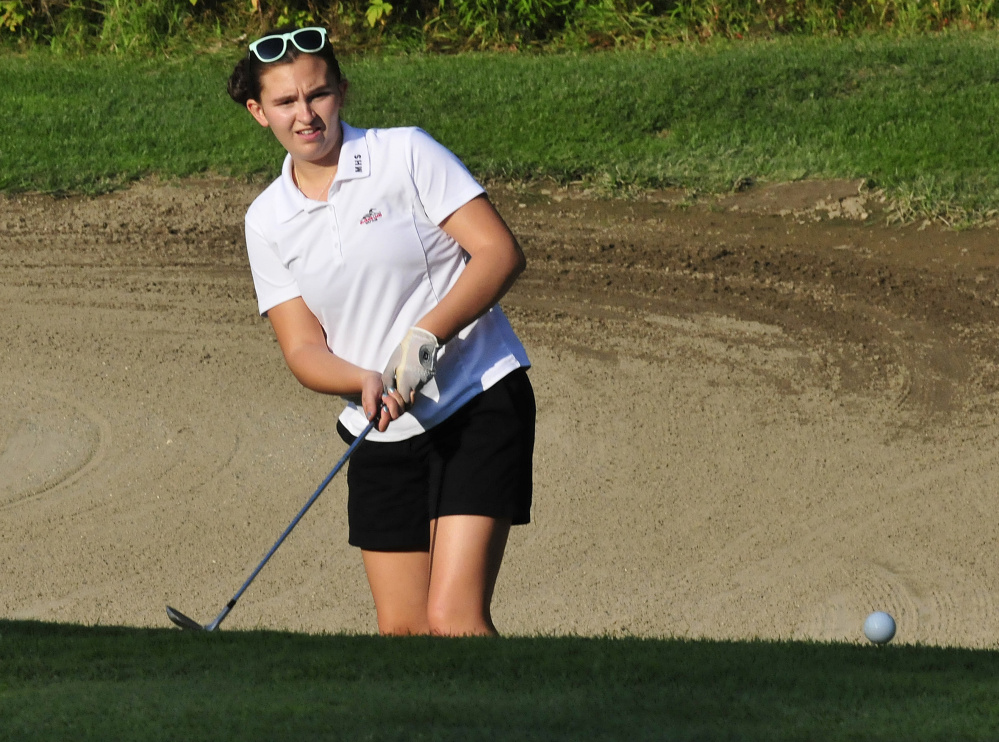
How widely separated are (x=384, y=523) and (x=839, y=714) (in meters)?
1.46

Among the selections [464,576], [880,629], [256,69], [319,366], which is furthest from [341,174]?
[880,629]

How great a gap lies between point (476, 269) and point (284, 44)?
0.72 metres

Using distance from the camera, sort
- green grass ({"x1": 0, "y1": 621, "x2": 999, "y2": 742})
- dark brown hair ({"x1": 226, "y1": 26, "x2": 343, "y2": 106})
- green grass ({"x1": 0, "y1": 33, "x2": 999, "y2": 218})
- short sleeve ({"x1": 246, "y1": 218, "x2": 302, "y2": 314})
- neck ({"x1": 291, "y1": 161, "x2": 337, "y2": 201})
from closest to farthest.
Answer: green grass ({"x1": 0, "y1": 621, "x2": 999, "y2": 742})
dark brown hair ({"x1": 226, "y1": 26, "x2": 343, "y2": 106})
neck ({"x1": 291, "y1": 161, "x2": 337, "y2": 201})
short sleeve ({"x1": 246, "y1": 218, "x2": 302, "y2": 314})
green grass ({"x1": 0, "y1": 33, "x2": 999, "y2": 218})

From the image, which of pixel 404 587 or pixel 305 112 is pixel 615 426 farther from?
pixel 305 112

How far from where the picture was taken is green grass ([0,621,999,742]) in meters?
2.45

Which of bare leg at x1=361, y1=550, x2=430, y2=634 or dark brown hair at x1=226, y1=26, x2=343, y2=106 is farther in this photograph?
bare leg at x1=361, y1=550, x2=430, y2=634

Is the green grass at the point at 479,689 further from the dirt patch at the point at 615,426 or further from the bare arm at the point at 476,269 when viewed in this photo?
the dirt patch at the point at 615,426

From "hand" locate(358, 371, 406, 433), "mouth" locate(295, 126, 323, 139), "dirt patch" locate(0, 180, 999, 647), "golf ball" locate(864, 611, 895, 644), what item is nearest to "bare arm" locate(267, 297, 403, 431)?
"hand" locate(358, 371, 406, 433)

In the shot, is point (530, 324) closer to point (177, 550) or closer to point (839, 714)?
point (177, 550)

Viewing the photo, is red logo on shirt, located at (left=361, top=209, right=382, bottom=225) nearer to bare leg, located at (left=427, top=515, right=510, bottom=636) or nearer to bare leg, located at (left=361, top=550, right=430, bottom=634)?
bare leg, located at (left=427, top=515, right=510, bottom=636)

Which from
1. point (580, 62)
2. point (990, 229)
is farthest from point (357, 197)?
point (580, 62)

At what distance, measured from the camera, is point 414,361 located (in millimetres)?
3281

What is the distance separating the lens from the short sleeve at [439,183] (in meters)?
3.40

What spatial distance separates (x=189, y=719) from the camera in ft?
8.14
